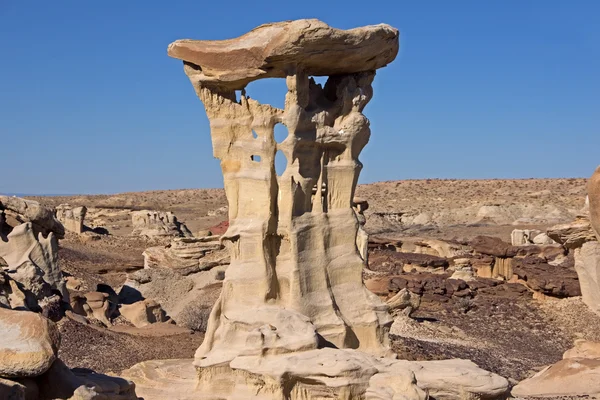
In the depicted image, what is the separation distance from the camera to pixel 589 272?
2136 cm

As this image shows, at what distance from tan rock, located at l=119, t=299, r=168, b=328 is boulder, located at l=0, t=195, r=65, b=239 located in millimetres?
3813

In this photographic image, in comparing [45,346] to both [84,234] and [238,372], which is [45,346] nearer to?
[238,372]

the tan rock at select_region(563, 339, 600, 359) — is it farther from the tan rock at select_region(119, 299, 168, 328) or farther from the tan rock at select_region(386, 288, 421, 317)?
the tan rock at select_region(119, 299, 168, 328)

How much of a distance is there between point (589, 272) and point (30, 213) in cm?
1501

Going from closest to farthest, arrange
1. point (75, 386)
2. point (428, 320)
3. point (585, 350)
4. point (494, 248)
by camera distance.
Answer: point (75, 386)
point (585, 350)
point (428, 320)
point (494, 248)

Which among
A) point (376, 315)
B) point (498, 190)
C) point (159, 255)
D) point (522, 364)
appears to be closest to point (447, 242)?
point (159, 255)

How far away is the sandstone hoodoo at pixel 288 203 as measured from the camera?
10633mm

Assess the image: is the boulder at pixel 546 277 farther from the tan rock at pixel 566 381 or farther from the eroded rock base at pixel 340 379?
the eroded rock base at pixel 340 379

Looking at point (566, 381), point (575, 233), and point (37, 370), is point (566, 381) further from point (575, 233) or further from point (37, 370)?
point (37, 370)

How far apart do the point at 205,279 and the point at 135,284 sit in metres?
2.63

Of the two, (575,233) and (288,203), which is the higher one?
(288,203)

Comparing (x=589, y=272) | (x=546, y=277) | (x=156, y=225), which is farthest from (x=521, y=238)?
(x=156, y=225)

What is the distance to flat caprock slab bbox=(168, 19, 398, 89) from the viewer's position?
34.8ft

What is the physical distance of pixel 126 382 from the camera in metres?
8.86
